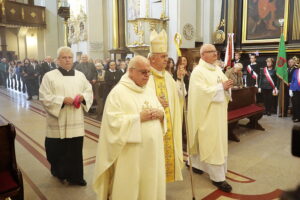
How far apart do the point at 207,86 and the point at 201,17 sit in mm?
8724

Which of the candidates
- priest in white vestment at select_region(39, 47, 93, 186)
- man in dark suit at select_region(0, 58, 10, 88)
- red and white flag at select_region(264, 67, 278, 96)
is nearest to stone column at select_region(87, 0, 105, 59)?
man in dark suit at select_region(0, 58, 10, 88)

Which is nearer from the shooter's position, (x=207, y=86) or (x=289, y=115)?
(x=207, y=86)

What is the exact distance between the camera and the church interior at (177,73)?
358 centimetres

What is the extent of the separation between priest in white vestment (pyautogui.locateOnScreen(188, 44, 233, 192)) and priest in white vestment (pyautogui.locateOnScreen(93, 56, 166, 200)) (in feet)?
3.98

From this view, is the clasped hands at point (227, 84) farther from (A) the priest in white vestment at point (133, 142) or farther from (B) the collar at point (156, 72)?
(A) the priest in white vestment at point (133, 142)

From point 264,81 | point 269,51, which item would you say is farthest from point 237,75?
point 269,51

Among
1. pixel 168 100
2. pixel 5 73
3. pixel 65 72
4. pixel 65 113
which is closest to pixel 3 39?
pixel 5 73

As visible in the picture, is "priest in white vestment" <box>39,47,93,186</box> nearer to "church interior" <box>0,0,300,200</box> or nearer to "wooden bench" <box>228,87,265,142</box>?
"church interior" <box>0,0,300,200</box>

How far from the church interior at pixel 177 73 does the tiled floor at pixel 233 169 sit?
0.05 ft

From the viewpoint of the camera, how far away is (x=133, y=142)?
238 cm

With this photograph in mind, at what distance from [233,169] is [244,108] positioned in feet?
9.04

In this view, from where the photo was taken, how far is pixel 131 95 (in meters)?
2.50

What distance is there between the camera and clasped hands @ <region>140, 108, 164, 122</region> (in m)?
2.45

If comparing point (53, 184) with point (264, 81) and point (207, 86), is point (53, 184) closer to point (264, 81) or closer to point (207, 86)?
point (207, 86)
